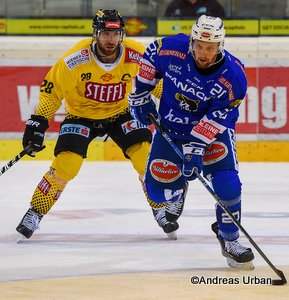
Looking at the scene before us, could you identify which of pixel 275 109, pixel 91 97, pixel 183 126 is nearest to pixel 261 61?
pixel 275 109

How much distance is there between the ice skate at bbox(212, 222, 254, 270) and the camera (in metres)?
5.12

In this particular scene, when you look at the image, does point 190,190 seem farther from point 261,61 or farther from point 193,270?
point 193,270

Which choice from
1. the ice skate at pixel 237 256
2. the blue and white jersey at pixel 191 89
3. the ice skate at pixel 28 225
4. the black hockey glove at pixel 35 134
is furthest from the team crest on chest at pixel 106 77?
the ice skate at pixel 237 256

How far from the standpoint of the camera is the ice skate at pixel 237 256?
Result: 202 inches

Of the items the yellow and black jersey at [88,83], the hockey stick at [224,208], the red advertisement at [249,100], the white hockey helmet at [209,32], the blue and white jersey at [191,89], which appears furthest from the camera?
the red advertisement at [249,100]

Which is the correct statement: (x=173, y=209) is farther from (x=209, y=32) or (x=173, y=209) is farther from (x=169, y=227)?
(x=209, y=32)

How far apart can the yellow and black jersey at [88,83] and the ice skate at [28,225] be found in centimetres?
53

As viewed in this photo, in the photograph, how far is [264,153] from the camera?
31.3ft

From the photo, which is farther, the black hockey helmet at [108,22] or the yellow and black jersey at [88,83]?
the yellow and black jersey at [88,83]

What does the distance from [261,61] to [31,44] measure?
77.6 inches

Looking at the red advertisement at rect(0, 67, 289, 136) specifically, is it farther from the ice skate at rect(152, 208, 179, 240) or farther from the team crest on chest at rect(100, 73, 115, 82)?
the ice skate at rect(152, 208, 179, 240)

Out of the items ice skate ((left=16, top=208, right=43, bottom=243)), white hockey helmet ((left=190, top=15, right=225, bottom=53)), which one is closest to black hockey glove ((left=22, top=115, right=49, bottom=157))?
ice skate ((left=16, top=208, right=43, bottom=243))

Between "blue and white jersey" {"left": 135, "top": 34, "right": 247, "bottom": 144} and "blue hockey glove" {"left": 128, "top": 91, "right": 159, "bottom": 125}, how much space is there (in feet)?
0.36

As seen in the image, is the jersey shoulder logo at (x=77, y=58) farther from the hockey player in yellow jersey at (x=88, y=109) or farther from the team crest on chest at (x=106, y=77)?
the team crest on chest at (x=106, y=77)
